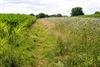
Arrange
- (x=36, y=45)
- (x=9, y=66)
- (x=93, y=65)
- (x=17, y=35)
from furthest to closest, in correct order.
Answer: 1. (x=36, y=45)
2. (x=17, y=35)
3. (x=9, y=66)
4. (x=93, y=65)

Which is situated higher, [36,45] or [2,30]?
[2,30]

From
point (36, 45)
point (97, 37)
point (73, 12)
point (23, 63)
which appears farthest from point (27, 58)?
point (73, 12)

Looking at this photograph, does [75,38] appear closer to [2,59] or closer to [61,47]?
[61,47]

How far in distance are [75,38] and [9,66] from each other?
136 inches

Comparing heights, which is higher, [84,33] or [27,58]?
[84,33]

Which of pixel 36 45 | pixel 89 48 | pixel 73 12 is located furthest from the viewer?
pixel 73 12

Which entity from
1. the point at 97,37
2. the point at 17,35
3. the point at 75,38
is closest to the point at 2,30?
the point at 17,35

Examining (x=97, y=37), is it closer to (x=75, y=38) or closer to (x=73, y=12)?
(x=75, y=38)

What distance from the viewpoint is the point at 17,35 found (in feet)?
42.5

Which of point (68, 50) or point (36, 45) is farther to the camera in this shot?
point (36, 45)

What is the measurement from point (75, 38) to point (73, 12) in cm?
7473

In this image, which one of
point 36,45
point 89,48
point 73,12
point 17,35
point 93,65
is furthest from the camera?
point 73,12

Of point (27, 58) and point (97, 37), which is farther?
point (27, 58)

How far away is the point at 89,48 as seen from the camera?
36.0ft
